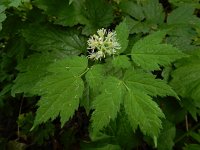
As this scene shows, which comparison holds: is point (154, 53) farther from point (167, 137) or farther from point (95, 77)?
point (167, 137)

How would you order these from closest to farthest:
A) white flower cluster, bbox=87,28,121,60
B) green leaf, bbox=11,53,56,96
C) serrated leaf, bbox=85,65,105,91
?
serrated leaf, bbox=85,65,105,91 < white flower cluster, bbox=87,28,121,60 < green leaf, bbox=11,53,56,96

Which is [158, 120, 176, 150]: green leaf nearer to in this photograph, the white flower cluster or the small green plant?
the small green plant

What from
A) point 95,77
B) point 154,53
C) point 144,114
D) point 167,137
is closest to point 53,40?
point 95,77

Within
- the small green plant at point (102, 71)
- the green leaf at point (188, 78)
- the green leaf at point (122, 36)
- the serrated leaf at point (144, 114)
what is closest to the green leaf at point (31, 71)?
the small green plant at point (102, 71)

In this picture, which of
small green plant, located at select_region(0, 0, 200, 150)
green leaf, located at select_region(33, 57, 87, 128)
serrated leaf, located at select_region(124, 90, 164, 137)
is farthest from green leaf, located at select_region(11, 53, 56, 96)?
serrated leaf, located at select_region(124, 90, 164, 137)

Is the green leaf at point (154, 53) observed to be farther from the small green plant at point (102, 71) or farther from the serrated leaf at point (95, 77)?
the serrated leaf at point (95, 77)

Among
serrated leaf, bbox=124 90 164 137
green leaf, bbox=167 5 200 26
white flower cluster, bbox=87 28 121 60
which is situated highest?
green leaf, bbox=167 5 200 26

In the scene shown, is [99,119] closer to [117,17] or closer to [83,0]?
[83,0]
